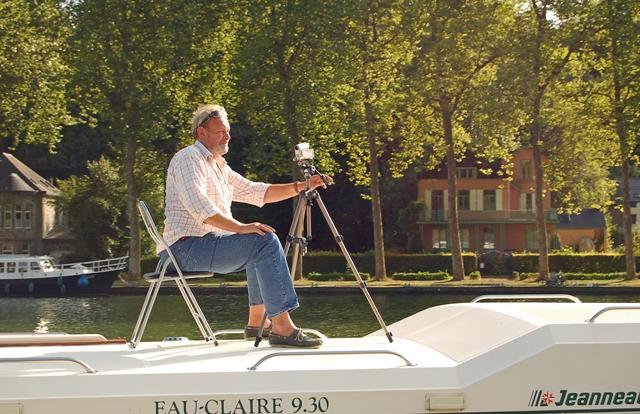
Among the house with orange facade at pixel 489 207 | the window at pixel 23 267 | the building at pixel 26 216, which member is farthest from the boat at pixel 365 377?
the building at pixel 26 216

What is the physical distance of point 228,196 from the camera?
27.0ft

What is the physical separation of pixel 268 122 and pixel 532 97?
12891 millimetres

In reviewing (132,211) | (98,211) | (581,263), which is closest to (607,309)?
(132,211)

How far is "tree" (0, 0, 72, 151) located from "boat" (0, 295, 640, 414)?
141ft

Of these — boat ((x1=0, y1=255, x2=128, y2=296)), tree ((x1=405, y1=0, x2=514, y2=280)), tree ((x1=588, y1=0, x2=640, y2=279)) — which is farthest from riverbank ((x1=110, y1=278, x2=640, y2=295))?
tree ((x1=405, y1=0, x2=514, y2=280))

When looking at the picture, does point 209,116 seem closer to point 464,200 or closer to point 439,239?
point 439,239

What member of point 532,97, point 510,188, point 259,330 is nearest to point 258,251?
point 259,330

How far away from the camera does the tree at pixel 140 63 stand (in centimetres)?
5294

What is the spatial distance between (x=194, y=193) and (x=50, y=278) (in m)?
46.6

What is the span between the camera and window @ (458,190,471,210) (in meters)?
84.2

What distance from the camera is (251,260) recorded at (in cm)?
762

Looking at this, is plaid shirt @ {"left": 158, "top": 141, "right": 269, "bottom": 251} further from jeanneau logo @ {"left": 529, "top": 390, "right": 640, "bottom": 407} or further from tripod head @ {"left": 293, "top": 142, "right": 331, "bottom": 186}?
jeanneau logo @ {"left": 529, "top": 390, "right": 640, "bottom": 407}

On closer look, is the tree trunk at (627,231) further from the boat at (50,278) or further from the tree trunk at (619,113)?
the boat at (50,278)

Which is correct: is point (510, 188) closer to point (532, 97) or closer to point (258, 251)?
point (532, 97)
